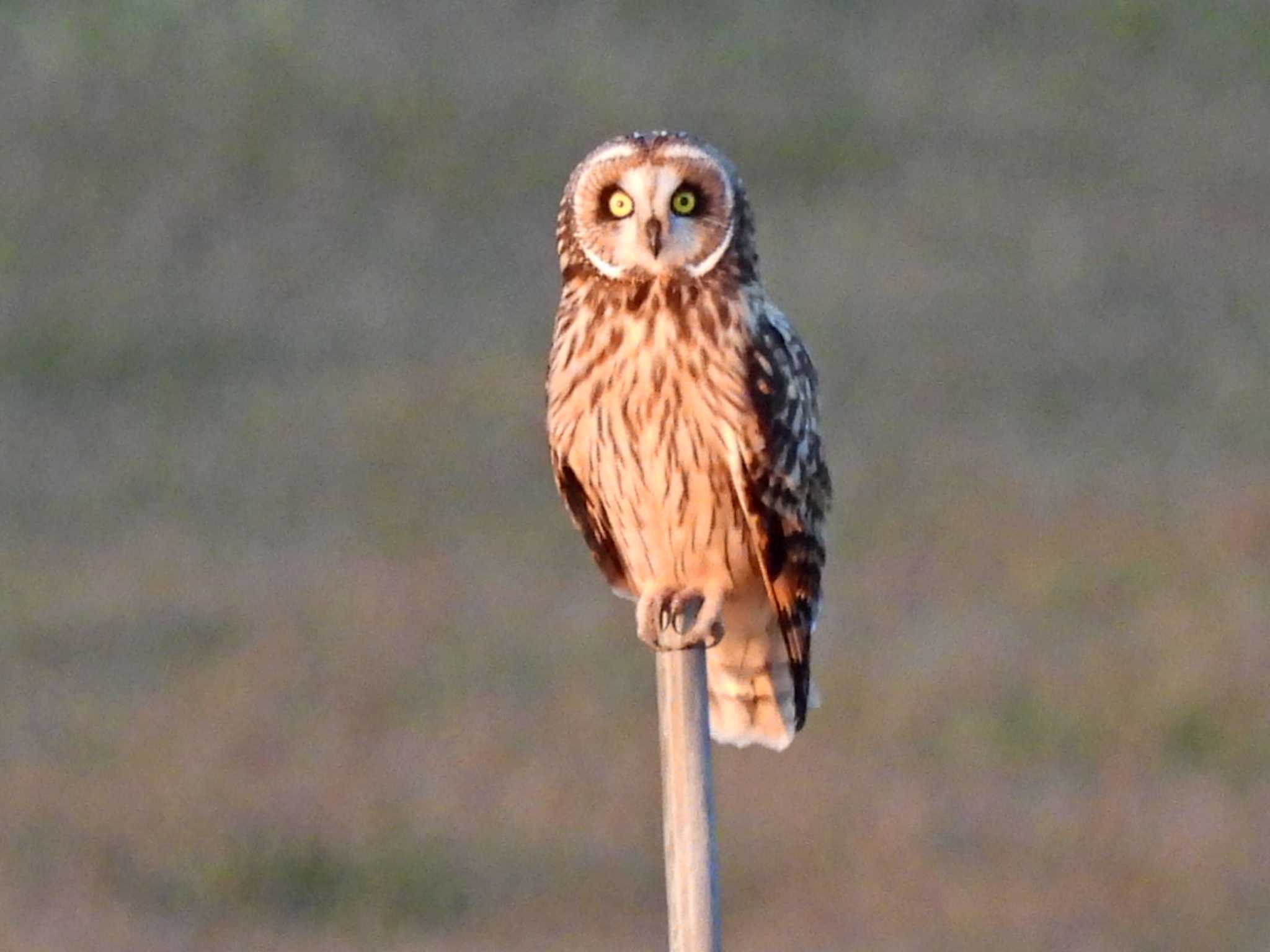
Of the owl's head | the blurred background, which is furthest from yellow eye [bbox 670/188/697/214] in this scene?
the blurred background

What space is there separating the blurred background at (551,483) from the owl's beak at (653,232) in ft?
13.7

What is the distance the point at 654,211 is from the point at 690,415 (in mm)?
374

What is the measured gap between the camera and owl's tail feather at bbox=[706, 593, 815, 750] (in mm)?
4410

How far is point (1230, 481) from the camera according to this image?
11750mm

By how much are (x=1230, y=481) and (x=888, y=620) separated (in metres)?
2.12

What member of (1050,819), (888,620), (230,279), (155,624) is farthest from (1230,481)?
(230,279)

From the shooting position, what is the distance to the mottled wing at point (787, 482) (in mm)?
4156

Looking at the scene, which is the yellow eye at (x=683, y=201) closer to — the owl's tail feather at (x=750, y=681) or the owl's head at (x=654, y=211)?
the owl's head at (x=654, y=211)

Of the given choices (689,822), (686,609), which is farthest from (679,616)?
(689,822)

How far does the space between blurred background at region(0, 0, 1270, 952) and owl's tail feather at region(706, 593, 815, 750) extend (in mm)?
3463

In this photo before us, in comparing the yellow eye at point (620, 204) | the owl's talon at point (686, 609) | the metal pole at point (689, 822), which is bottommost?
the metal pole at point (689, 822)

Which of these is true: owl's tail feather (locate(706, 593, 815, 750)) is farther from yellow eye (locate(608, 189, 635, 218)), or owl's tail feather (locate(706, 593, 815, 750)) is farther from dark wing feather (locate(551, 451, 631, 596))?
yellow eye (locate(608, 189, 635, 218))

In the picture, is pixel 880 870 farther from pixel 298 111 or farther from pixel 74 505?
pixel 298 111

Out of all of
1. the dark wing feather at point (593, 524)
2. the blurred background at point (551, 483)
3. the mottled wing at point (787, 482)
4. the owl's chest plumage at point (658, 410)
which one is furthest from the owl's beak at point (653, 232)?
the blurred background at point (551, 483)
